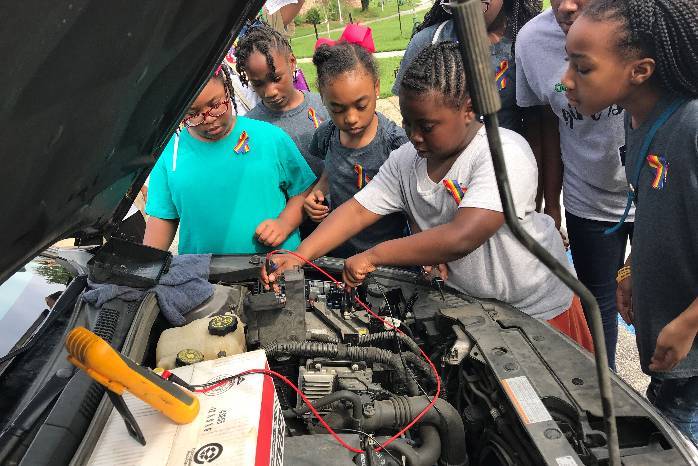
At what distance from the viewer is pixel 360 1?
31828 mm

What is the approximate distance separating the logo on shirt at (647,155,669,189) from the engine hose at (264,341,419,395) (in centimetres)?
102

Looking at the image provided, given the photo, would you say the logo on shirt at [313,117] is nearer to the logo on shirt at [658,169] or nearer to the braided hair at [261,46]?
the braided hair at [261,46]

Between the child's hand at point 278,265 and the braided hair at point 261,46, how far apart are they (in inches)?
50.2

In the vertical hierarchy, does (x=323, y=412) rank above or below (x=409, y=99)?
below

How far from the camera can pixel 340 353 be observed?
176 centimetres

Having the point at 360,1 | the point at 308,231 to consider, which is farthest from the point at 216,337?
the point at 360,1

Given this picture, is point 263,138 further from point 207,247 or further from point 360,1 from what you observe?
point 360,1

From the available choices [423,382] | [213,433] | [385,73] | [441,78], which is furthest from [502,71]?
[385,73]

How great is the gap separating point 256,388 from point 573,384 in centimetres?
95

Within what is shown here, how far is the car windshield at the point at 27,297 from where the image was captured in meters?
1.72

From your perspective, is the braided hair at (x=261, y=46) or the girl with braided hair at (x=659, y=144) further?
the braided hair at (x=261, y=46)

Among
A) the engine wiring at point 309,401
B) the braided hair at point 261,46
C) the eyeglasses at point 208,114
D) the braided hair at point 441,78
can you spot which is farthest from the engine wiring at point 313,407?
the braided hair at point 261,46

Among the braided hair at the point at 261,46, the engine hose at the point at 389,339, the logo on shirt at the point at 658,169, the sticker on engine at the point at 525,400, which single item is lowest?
the sticker on engine at the point at 525,400

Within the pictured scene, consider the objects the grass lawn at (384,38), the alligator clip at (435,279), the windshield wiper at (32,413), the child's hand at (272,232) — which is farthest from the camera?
the grass lawn at (384,38)
